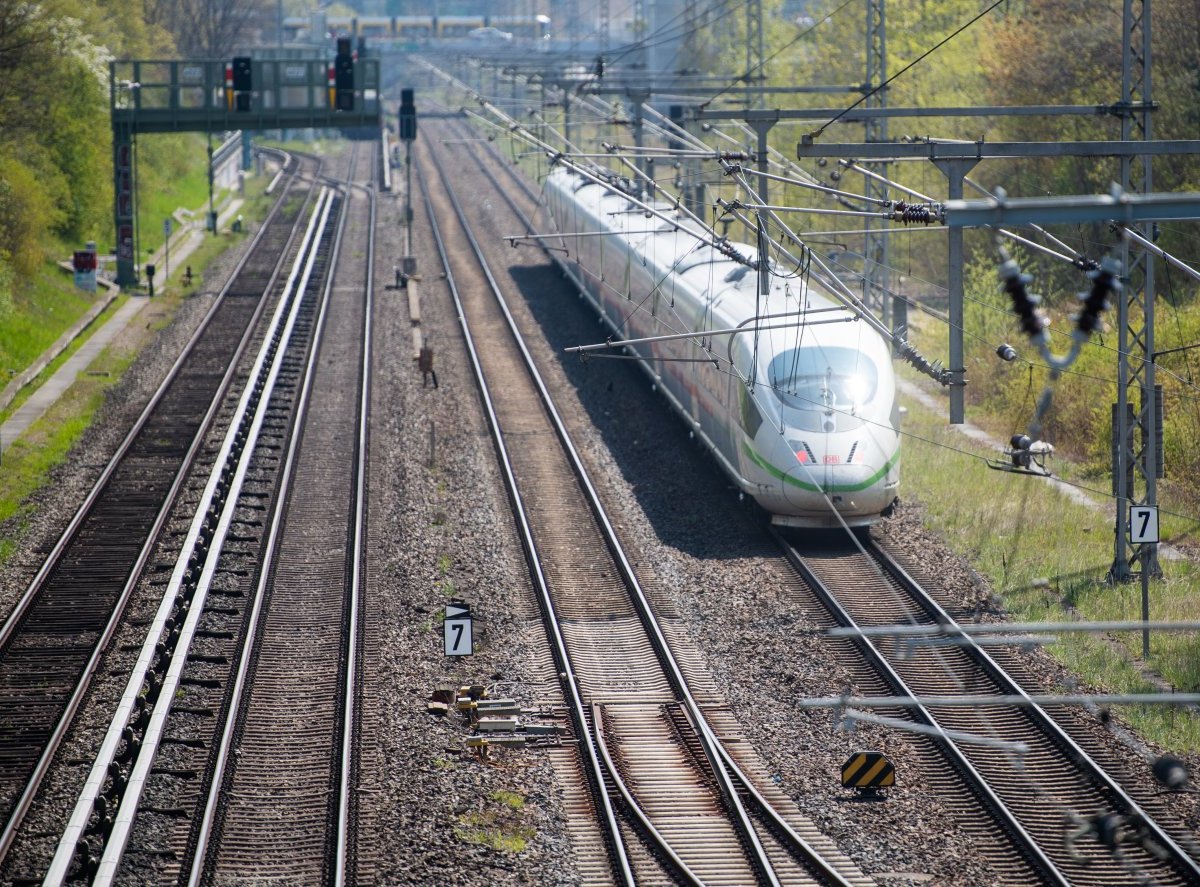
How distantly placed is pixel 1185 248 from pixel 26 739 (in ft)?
84.3

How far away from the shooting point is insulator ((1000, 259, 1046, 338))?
337 inches

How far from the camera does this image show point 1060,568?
68.2 ft

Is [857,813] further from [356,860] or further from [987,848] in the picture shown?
[356,860]

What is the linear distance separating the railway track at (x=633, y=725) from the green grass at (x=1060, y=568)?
4.54 m

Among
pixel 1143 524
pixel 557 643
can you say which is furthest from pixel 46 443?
pixel 1143 524

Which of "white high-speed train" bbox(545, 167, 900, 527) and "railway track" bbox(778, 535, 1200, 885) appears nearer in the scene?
"railway track" bbox(778, 535, 1200, 885)

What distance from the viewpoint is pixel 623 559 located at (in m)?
21.2

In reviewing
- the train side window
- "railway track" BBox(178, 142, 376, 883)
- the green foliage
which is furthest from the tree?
the train side window

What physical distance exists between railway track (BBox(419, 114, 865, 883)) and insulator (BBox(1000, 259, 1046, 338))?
221 inches

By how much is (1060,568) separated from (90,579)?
1294 cm

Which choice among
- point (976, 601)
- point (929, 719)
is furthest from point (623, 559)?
point (929, 719)

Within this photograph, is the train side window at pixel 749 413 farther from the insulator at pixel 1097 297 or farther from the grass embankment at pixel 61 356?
the insulator at pixel 1097 297

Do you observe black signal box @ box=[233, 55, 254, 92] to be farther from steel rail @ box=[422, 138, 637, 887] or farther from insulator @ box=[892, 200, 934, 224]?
insulator @ box=[892, 200, 934, 224]

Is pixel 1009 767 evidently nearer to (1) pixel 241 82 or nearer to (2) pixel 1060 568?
(2) pixel 1060 568
